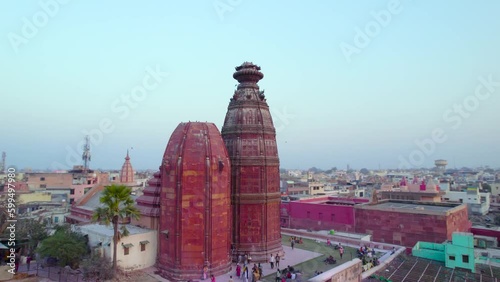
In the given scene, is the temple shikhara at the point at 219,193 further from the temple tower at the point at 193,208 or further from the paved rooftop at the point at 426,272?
the paved rooftop at the point at 426,272

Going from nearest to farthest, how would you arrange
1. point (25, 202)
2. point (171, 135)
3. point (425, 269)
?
1. point (171, 135)
2. point (425, 269)
3. point (25, 202)

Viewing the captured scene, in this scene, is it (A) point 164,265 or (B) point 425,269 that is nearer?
(A) point 164,265

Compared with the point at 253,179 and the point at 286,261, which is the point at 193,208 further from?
the point at 286,261

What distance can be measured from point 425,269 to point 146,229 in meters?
21.8

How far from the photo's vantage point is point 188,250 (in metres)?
21.8

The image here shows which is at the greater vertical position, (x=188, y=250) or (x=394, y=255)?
(x=188, y=250)

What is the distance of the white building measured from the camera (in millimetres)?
22375

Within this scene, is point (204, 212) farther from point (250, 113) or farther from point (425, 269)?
point (425, 269)

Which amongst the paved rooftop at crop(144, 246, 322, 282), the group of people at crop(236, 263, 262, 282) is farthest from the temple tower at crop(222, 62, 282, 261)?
the group of people at crop(236, 263, 262, 282)

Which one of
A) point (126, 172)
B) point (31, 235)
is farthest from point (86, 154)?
point (31, 235)

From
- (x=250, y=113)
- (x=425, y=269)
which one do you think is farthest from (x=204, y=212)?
(x=425, y=269)

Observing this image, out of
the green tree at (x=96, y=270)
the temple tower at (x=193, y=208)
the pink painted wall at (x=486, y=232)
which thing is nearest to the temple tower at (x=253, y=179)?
the temple tower at (x=193, y=208)

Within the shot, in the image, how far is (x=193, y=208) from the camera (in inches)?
869

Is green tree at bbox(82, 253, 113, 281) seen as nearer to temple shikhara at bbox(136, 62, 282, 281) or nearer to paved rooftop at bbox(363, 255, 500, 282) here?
temple shikhara at bbox(136, 62, 282, 281)
